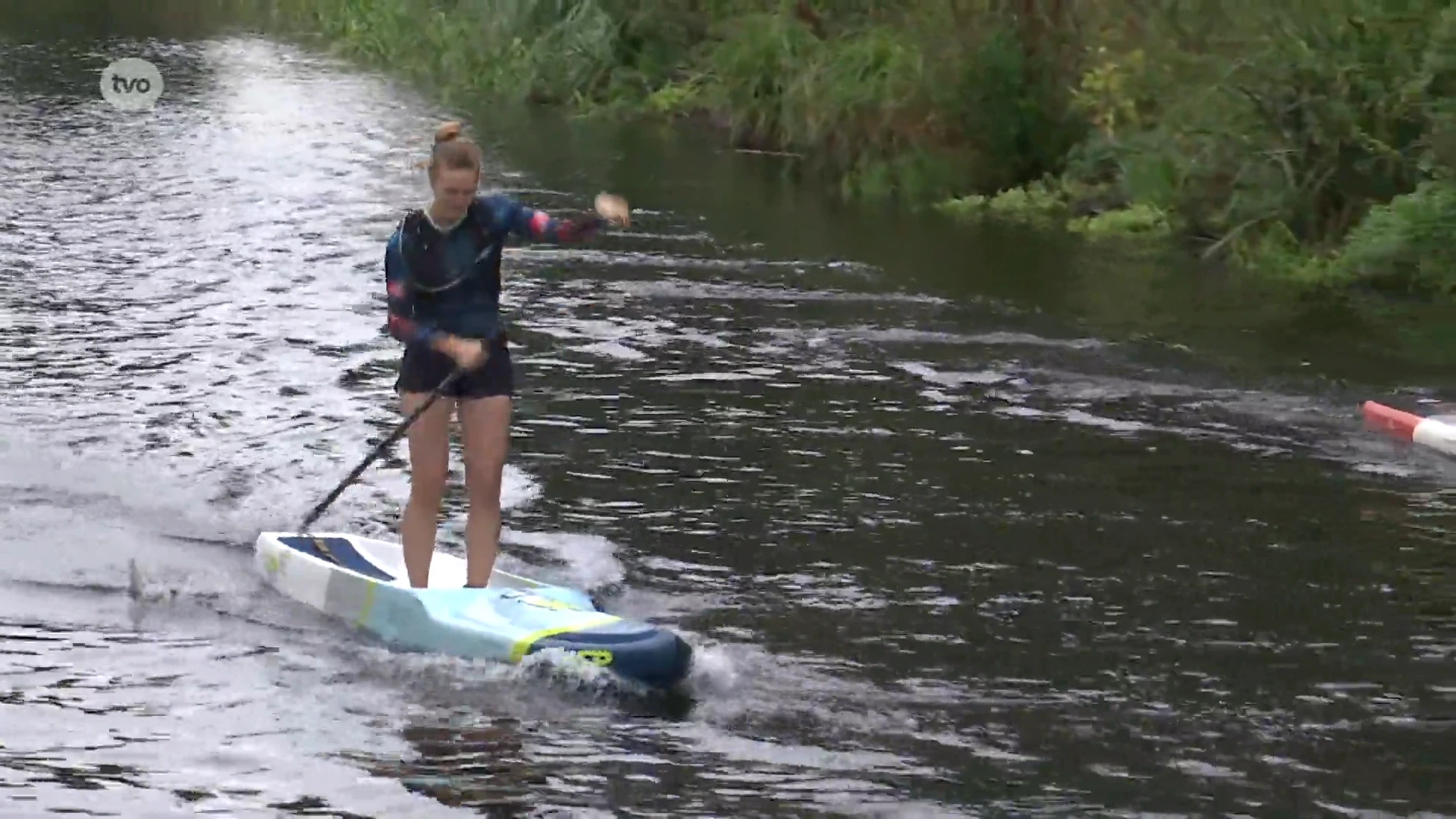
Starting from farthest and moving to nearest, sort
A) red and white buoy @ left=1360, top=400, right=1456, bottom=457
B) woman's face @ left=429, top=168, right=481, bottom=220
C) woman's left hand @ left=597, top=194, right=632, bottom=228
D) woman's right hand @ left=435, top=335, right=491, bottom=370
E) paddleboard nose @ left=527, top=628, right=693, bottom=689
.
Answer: red and white buoy @ left=1360, top=400, right=1456, bottom=457, woman's left hand @ left=597, top=194, right=632, bottom=228, woman's right hand @ left=435, top=335, right=491, bottom=370, woman's face @ left=429, top=168, right=481, bottom=220, paddleboard nose @ left=527, top=628, right=693, bottom=689

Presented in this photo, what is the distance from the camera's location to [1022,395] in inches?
529

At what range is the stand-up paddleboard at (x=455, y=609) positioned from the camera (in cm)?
778

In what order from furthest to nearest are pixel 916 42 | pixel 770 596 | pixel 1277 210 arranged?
pixel 916 42
pixel 1277 210
pixel 770 596

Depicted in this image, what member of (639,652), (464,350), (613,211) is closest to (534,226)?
(613,211)

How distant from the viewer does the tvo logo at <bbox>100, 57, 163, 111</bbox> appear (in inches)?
1252

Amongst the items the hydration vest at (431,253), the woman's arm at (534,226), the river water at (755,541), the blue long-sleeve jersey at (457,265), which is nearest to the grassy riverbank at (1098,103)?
the river water at (755,541)

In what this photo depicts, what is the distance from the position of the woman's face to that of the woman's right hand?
18.2 inches

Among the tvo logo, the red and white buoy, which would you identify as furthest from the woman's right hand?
the tvo logo

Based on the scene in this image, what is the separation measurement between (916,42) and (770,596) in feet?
50.1

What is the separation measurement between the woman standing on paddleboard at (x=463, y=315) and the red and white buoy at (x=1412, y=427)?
17.4 feet

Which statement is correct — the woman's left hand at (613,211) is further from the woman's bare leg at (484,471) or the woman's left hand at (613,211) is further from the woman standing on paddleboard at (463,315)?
the woman's bare leg at (484,471)

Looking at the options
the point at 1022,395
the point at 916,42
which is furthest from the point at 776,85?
the point at 1022,395

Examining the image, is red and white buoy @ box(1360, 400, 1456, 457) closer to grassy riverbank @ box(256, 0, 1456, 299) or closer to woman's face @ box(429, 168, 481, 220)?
grassy riverbank @ box(256, 0, 1456, 299)

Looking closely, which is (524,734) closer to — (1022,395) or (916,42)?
(1022,395)
